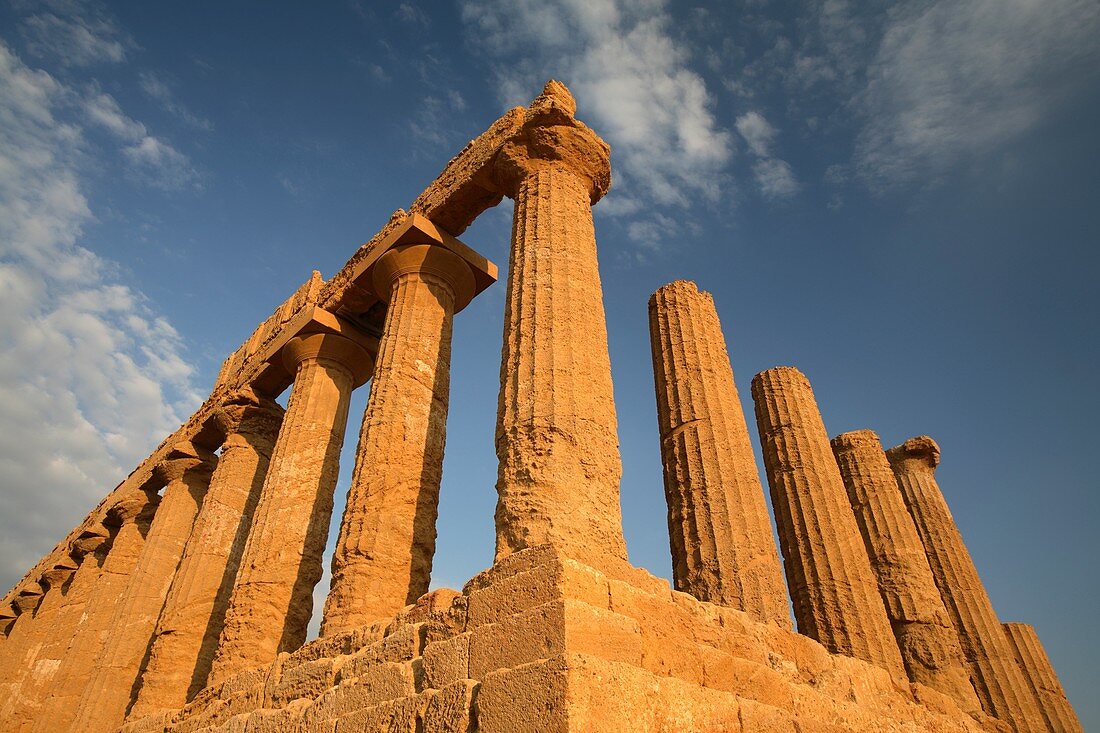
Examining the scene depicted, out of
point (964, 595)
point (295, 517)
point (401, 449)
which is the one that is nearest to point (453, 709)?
point (401, 449)

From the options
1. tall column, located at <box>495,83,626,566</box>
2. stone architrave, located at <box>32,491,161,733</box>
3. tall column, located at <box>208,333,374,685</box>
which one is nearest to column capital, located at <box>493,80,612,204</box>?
tall column, located at <box>495,83,626,566</box>

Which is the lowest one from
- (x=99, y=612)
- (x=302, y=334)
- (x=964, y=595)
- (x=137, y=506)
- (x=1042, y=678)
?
(x=1042, y=678)

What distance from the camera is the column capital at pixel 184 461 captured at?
17.6 metres

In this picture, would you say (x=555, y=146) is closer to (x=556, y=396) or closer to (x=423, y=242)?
(x=423, y=242)

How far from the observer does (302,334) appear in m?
14.0

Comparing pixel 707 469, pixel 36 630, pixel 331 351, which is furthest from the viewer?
pixel 36 630

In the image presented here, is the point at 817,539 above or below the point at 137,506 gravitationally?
below

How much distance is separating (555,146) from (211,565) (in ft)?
33.1

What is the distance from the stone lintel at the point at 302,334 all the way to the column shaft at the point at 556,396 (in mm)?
5900

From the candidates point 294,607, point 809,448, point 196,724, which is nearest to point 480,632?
point 196,724

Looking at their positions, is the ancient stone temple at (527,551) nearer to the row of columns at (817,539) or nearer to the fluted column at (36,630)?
the row of columns at (817,539)

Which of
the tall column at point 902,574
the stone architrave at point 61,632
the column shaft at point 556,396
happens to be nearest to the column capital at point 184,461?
the stone architrave at point 61,632

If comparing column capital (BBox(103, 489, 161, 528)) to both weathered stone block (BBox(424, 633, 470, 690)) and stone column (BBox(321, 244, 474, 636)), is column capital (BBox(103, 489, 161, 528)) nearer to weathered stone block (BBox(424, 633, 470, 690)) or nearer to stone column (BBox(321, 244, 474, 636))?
stone column (BBox(321, 244, 474, 636))

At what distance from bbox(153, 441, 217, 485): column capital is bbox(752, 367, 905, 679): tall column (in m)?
13.8
